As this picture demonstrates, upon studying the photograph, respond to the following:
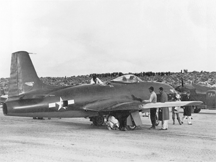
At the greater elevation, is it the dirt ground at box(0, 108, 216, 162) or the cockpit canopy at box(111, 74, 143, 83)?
the cockpit canopy at box(111, 74, 143, 83)

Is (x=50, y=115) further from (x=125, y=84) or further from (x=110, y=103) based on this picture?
(x=125, y=84)

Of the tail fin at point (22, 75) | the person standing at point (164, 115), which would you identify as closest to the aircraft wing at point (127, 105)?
the person standing at point (164, 115)

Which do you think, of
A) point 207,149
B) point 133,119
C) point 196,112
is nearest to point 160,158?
point 207,149

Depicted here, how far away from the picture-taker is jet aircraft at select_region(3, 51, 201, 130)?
11.6m

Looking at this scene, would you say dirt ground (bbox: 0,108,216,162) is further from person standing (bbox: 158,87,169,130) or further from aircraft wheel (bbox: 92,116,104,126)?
aircraft wheel (bbox: 92,116,104,126)

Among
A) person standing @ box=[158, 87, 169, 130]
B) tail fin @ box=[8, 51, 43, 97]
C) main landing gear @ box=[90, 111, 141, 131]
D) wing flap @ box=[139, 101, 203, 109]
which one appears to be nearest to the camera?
wing flap @ box=[139, 101, 203, 109]

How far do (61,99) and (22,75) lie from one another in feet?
6.32

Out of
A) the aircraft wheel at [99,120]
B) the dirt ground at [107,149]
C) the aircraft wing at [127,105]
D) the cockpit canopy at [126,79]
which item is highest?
the cockpit canopy at [126,79]

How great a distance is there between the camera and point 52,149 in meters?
8.01

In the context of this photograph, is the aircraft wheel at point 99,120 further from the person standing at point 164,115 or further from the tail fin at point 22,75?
the tail fin at point 22,75

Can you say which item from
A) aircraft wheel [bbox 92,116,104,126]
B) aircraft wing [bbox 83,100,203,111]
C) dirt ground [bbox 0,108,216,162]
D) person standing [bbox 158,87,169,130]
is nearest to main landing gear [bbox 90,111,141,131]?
aircraft wing [bbox 83,100,203,111]

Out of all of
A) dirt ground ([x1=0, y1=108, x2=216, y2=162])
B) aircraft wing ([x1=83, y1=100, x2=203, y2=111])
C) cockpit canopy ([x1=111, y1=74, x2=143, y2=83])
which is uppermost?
cockpit canopy ([x1=111, y1=74, x2=143, y2=83])

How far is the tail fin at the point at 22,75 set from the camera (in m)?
12.3

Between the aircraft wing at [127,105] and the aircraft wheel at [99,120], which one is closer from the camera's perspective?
the aircraft wing at [127,105]
